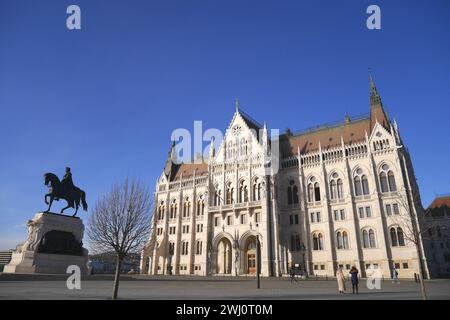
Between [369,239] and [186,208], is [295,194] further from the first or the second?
[186,208]

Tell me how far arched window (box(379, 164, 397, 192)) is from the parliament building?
15cm

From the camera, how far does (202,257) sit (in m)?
57.1

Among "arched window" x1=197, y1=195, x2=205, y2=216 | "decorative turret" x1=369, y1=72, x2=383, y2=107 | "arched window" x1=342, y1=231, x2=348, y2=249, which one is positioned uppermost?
"decorative turret" x1=369, y1=72, x2=383, y2=107

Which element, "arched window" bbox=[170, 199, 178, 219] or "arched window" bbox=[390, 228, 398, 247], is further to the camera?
"arched window" bbox=[170, 199, 178, 219]

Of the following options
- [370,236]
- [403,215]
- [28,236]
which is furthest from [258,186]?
[28,236]

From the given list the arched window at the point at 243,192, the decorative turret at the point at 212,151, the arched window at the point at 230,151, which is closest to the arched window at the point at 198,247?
the arched window at the point at 243,192

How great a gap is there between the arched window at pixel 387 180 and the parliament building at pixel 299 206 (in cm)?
15

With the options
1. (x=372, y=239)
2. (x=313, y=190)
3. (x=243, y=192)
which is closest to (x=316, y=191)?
(x=313, y=190)

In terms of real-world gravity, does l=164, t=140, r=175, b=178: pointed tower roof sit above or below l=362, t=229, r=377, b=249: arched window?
above

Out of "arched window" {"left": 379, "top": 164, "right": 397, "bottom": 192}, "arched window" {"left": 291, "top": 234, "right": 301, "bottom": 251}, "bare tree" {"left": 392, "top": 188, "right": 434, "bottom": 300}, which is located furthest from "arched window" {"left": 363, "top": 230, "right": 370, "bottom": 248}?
"arched window" {"left": 291, "top": 234, "right": 301, "bottom": 251}

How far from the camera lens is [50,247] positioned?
27.4 m

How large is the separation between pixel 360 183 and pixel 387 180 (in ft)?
12.9

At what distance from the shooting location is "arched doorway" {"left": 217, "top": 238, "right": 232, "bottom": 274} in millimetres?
54156

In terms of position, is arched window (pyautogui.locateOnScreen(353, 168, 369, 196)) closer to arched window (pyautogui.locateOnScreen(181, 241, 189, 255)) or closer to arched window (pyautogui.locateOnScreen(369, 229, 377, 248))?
arched window (pyautogui.locateOnScreen(369, 229, 377, 248))
